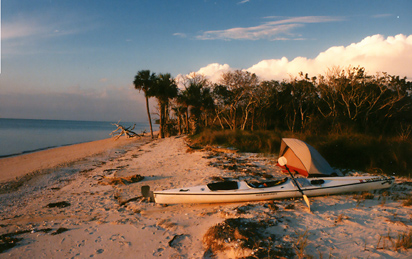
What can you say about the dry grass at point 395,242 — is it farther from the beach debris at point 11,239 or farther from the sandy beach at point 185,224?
the beach debris at point 11,239

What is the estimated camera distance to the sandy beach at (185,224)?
13.1ft

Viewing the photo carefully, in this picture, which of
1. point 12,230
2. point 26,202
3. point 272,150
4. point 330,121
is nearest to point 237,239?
point 12,230

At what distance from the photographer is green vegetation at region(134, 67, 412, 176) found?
414 inches

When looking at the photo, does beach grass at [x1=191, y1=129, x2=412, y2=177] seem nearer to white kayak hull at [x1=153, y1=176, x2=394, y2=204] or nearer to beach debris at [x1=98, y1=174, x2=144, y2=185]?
white kayak hull at [x1=153, y1=176, x2=394, y2=204]

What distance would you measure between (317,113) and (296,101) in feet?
9.06

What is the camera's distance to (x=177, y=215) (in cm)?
554

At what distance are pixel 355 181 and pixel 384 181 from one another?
1.01 m

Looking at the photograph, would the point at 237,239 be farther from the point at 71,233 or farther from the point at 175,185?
the point at 175,185

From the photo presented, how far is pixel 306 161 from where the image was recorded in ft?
27.4

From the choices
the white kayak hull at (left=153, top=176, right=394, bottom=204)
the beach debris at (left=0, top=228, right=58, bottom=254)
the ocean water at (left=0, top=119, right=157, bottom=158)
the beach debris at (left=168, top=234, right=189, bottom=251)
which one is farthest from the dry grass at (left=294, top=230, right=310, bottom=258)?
the ocean water at (left=0, top=119, right=157, bottom=158)

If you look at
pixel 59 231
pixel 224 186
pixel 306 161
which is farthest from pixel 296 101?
pixel 59 231

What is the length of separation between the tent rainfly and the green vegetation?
2401 millimetres

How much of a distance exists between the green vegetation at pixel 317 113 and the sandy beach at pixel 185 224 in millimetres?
2796

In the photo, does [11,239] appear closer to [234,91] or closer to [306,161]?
[306,161]
